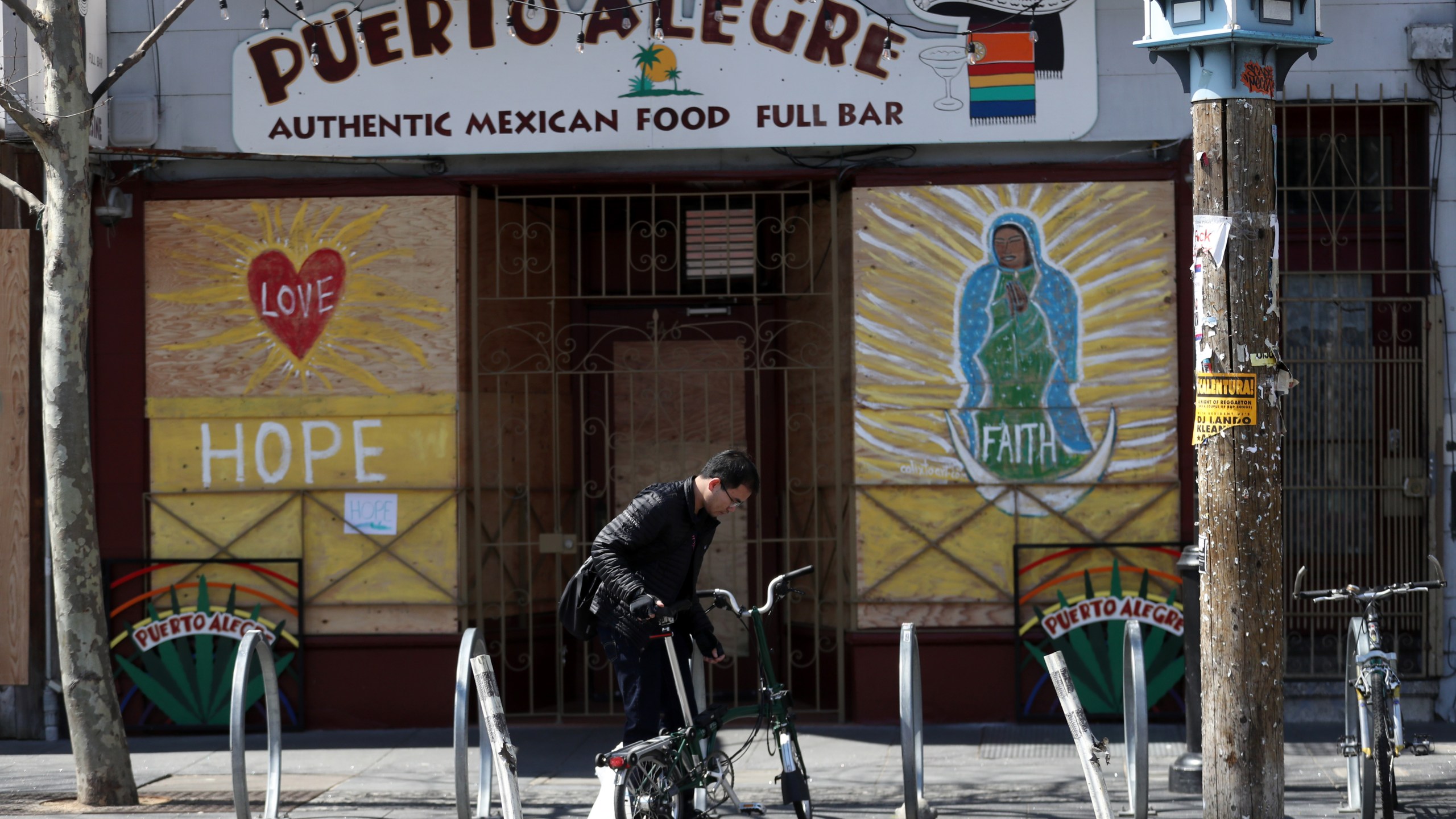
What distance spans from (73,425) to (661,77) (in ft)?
13.0

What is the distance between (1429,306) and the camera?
364 inches

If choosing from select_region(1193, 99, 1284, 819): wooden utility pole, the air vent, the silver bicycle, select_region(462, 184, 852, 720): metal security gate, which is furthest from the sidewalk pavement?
the air vent

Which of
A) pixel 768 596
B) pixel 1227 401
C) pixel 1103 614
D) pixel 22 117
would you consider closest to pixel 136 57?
pixel 22 117

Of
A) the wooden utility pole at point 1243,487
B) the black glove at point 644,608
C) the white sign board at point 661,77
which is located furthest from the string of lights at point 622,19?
the black glove at point 644,608

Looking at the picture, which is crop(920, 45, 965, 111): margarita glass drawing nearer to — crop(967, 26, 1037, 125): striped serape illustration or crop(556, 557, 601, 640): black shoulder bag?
crop(967, 26, 1037, 125): striped serape illustration

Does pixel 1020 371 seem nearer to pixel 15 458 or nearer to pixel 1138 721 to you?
pixel 1138 721

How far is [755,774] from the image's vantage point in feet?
28.0

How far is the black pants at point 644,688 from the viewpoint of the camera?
6.65 m

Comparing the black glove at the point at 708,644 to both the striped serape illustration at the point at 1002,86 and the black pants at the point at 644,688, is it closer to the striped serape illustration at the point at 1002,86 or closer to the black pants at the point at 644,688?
the black pants at the point at 644,688

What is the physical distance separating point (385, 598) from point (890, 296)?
368 cm

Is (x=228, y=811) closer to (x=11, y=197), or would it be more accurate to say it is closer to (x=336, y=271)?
(x=336, y=271)

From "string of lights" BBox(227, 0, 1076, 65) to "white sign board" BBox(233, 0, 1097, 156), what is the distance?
0.05 feet

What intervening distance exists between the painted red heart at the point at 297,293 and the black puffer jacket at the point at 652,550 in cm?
368

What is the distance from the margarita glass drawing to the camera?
9297mm
